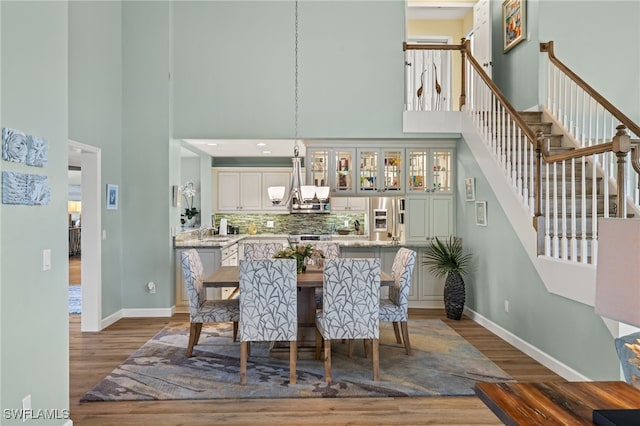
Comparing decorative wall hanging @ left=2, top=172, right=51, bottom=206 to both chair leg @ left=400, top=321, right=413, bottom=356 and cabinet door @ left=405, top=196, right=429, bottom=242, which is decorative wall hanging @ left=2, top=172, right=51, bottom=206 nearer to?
chair leg @ left=400, top=321, right=413, bottom=356

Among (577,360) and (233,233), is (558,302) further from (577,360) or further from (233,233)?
(233,233)

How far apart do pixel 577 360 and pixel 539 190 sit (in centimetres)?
146

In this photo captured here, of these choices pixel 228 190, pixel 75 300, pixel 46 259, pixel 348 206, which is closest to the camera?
pixel 46 259

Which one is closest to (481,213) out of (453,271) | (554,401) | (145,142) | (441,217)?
(453,271)

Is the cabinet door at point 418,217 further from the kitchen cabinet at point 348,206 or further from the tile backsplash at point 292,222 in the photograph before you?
the tile backsplash at point 292,222

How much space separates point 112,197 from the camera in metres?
5.51

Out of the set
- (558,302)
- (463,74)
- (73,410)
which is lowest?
(73,410)

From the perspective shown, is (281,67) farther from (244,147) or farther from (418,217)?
(418,217)

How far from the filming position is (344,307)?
11.7 feet

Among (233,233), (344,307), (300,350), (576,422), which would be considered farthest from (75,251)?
(576,422)

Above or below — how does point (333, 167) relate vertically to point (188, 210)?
above

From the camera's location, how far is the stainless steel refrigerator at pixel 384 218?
6723 millimetres

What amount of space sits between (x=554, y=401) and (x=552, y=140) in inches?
183

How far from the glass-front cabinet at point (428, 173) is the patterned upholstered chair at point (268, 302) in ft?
10.9
